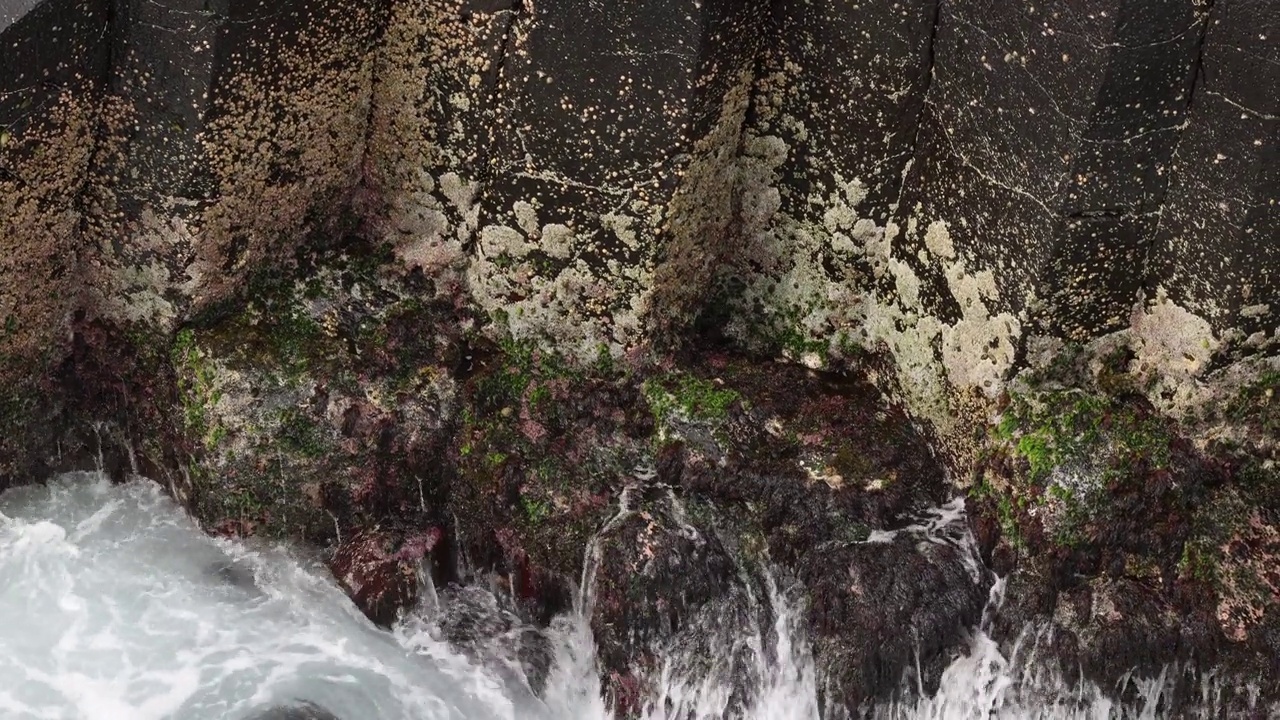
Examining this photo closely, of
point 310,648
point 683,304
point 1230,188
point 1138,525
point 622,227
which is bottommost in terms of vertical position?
point 310,648

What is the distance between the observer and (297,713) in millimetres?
6617

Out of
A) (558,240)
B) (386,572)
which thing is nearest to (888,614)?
(558,240)

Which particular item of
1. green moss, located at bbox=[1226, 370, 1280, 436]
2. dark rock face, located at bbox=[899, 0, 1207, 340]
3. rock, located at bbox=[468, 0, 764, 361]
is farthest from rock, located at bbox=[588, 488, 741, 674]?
green moss, located at bbox=[1226, 370, 1280, 436]

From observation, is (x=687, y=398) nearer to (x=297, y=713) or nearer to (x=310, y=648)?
(x=310, y=648)

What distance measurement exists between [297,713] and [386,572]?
70 cm

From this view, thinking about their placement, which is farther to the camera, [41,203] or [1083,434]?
[41,203]

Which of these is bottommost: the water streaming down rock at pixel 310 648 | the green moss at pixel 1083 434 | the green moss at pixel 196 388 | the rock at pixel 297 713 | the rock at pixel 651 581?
the rock at pixel 297 713

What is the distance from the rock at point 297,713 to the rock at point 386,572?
0.49 metres

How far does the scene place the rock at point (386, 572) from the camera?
689 centimetres

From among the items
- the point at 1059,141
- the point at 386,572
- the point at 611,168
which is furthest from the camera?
the point at 386,572

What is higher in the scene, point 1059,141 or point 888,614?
point 1059,141

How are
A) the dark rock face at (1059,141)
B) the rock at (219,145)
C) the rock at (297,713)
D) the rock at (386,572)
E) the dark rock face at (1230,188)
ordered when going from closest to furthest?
the dark rock face at (1230,188)
the dark rock face at (1059,141)
the rock at (219,145)
the rock at (297,713)
the rock at (386,572)

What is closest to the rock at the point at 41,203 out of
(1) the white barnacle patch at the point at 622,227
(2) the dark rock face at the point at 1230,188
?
(1) the white barnacle patch at the point at 622,227

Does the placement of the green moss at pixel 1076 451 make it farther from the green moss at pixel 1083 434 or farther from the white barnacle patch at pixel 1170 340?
the white barnacle patch at pixel 1170 340
